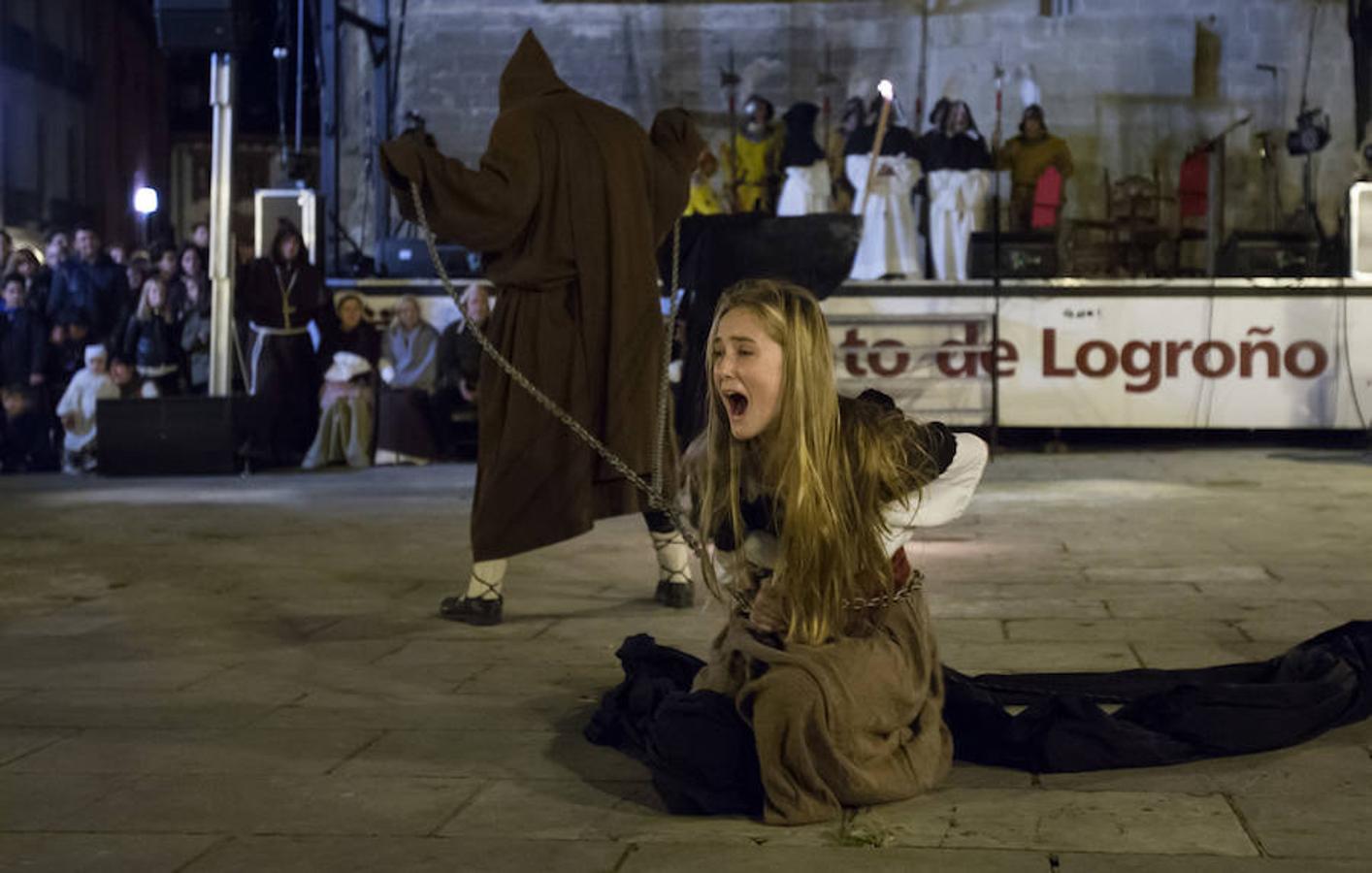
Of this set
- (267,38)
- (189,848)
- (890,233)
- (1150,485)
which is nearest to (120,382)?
(890,233)

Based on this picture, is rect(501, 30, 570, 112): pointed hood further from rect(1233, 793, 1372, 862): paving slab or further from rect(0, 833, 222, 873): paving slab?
rect(1233, 793, 1372, 862): paving slab

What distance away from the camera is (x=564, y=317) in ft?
20.7

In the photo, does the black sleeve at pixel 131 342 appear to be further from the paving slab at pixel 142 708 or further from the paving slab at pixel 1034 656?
the paving slab at pixel 1034 656

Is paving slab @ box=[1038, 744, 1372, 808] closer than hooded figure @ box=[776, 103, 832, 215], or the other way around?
paving slab @ box=[1038, 744, 1372, 808]

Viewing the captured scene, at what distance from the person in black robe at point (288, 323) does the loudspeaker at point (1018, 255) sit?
4858 millimetres

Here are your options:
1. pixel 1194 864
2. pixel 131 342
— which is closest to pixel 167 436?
pixel 131 342

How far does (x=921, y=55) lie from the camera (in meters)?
19.2

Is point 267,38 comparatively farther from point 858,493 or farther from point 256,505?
point 858,493

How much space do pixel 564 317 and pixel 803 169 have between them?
10.6 m

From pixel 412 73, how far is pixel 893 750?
54.7 ft

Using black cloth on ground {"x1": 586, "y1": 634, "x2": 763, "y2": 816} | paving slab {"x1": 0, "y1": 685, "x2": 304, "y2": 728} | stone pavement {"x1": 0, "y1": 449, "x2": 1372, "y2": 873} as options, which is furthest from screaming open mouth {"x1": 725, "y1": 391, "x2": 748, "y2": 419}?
paving slab {"x1": 0, "y1": 685, "x2": 304, "y2": 728}

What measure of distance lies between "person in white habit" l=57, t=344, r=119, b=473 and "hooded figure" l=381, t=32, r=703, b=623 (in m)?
7.93

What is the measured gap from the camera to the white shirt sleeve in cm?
387

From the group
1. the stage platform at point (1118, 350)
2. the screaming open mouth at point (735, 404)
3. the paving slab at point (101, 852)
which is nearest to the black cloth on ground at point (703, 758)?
the screaming open mouth at point (735, 404)
